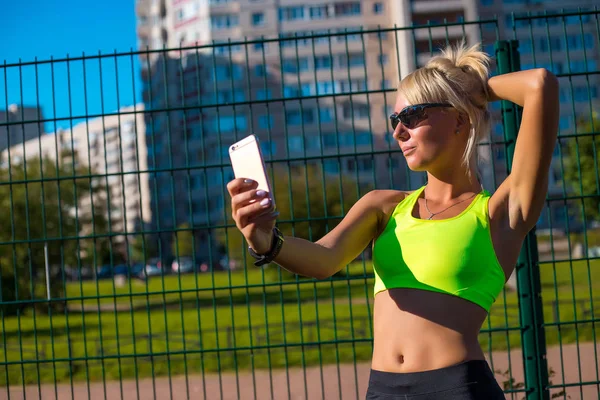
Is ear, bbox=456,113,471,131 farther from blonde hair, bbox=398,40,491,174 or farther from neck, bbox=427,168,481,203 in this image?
neck, bbox=427,168,481,203

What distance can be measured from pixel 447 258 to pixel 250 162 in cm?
68

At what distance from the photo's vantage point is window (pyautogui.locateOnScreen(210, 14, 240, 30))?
7062 centimetres

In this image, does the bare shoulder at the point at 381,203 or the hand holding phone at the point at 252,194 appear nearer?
the hand holding phone at the point at 252,194

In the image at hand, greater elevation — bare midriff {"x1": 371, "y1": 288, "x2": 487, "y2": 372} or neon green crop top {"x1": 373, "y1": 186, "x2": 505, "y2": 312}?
neon green crop top {"x1": 373, "y1": 186, "x2": 505, "y2": 312}

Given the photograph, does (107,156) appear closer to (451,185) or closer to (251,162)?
(451,185)

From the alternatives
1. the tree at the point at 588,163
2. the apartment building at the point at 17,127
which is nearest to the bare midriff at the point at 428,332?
the tree at the point at 588,163

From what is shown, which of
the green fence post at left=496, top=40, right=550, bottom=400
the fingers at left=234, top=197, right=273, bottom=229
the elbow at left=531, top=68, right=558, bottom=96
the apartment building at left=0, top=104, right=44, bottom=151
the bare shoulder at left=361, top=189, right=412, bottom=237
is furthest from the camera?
the apartment building at left=0, top=104, right=44, bottom=151

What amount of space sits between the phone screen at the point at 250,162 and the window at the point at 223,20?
231 feet

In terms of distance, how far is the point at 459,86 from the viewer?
233 centimetres

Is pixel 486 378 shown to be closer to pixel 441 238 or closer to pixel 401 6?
pixel 441 238

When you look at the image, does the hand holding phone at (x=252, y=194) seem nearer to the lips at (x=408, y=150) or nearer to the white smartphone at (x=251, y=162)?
the white smartphone at (x=251, y=162)

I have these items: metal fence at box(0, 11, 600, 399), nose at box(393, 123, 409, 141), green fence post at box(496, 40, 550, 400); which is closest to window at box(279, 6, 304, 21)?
metal fence at box(0, 11, 600, 399)

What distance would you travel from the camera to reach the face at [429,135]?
234 centimetres

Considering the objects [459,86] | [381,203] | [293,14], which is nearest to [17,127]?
[381,203]
